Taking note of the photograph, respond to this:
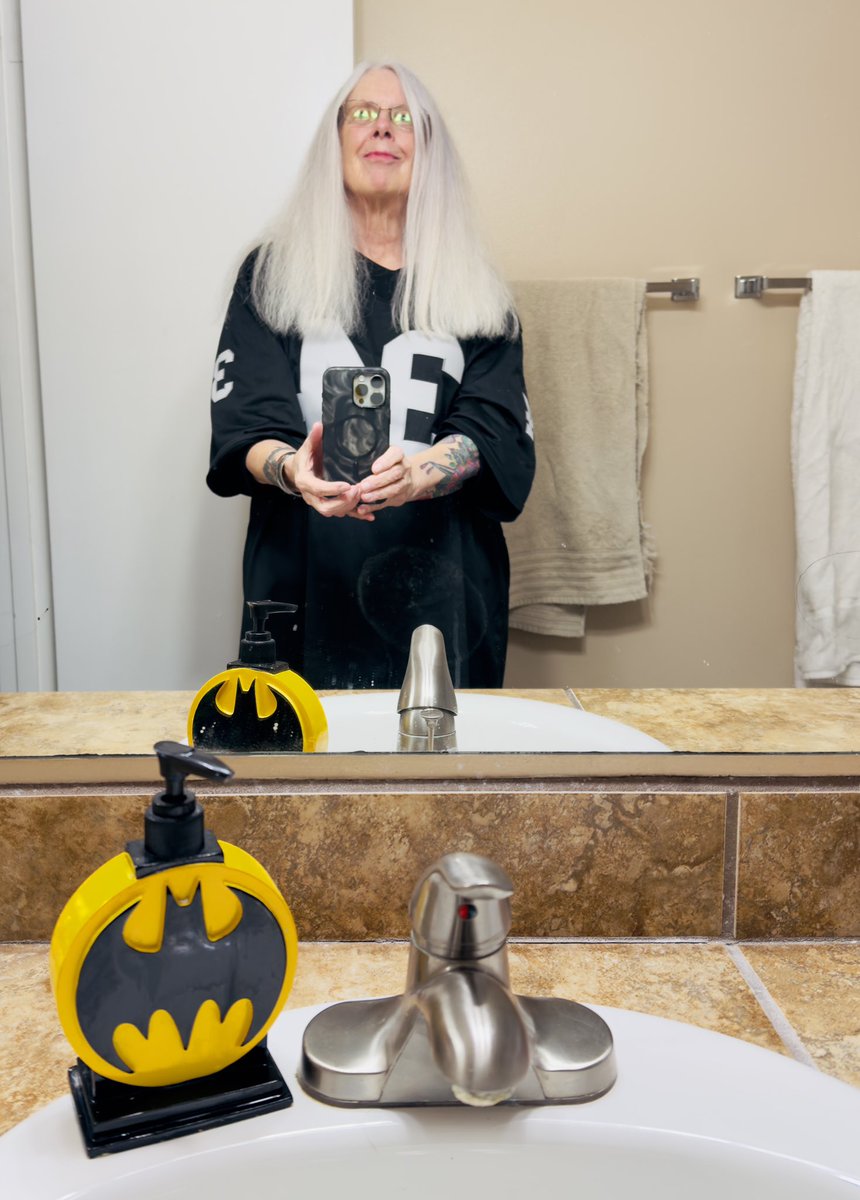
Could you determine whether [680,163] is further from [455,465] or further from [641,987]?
[641,987]

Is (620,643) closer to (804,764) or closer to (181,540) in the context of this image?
(804,764)

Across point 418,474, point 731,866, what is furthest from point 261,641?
point 731,866

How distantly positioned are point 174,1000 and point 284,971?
62 mm

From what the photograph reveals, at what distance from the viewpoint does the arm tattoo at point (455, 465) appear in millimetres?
872

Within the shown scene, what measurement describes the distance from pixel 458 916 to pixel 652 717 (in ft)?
1.27

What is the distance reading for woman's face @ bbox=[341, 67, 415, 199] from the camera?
2.69 feet

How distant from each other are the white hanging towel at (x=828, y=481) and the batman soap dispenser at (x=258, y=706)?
0.42m

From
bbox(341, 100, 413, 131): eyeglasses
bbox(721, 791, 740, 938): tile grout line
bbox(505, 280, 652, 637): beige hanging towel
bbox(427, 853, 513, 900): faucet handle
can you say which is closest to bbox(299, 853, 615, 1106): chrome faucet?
bbox(427, 853, 513, 900): faucet handle

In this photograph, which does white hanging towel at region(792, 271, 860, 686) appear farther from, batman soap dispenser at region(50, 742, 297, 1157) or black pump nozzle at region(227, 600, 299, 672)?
batman soap dispenser at region(50, 742, 297, 1157)

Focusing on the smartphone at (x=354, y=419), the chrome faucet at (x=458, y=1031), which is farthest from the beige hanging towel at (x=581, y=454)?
the chrome faucet at (x=458, y=1031)

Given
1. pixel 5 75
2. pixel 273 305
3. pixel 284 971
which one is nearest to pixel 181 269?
pixel 273 305

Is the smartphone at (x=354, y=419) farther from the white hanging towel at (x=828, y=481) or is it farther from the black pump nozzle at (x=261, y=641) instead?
the white hanging towel at (x=828, y=481)

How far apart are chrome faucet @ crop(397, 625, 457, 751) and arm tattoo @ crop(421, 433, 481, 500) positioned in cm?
12

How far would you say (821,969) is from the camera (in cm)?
79
